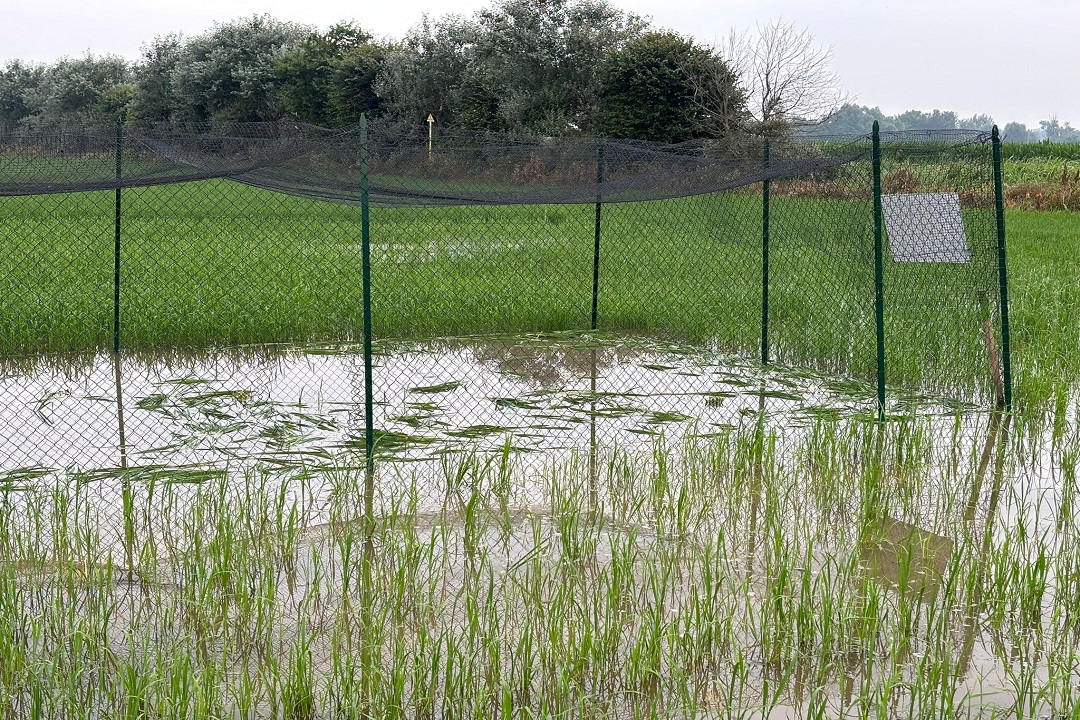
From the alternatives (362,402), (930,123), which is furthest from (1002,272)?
(930,123)

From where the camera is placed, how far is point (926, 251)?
644 centimetres

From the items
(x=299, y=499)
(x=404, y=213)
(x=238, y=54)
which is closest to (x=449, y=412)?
(x=299, y=499)

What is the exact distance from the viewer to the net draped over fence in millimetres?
6082

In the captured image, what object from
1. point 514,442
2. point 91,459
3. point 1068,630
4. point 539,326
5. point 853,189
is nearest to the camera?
point 1068,630

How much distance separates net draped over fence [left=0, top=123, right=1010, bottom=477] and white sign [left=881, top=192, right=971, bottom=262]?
11mm

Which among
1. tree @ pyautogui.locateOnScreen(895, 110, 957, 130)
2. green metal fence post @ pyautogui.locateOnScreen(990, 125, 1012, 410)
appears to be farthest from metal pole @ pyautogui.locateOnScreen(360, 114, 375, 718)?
tree @ pyautogui.locateOnScreen(895, 110, 957, 130)

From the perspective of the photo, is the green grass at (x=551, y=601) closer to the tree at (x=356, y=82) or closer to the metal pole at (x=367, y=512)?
the metal pole at (x=367, y=512)

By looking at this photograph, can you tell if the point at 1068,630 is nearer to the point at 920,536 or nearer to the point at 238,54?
the point at 920,536

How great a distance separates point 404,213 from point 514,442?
9284 mm

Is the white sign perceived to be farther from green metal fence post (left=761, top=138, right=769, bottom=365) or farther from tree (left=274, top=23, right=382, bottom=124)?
tree (left=274, top=23, right=382, bottom=124)

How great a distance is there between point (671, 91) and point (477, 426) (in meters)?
21.4

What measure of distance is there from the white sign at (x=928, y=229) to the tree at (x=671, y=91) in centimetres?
1965

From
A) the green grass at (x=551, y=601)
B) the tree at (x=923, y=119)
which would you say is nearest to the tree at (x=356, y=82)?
the green grass at (x=551, y=601)

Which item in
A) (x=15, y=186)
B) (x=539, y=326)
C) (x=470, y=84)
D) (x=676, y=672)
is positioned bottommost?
(x=676, y=672)
